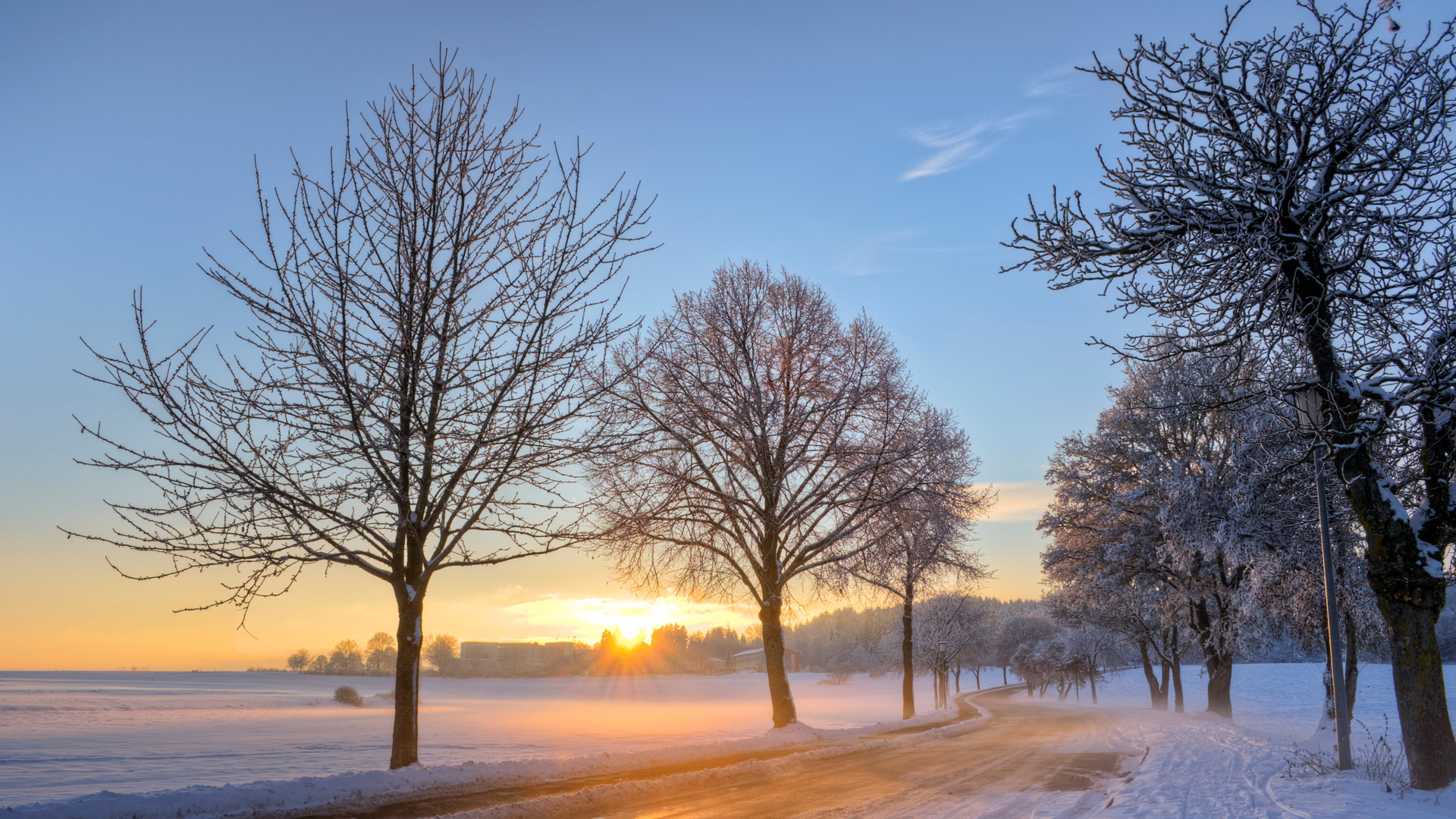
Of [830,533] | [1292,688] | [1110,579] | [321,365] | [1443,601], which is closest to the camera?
[321,365]

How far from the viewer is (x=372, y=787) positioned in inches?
305

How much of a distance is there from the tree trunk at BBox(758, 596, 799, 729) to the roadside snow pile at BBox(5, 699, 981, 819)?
3.99 m

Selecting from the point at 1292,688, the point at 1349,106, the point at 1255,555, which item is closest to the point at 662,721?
the point at 1255,555

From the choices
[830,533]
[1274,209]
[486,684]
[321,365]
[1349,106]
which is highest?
[1349,106]

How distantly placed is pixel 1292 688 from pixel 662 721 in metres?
56.3

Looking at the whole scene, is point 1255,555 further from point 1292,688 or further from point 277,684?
point 277,684

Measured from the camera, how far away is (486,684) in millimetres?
98250

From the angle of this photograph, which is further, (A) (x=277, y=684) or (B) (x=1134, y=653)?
(B) (x=1134, y=653)

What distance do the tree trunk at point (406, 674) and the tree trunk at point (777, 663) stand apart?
377 inches

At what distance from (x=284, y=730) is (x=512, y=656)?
11054cm

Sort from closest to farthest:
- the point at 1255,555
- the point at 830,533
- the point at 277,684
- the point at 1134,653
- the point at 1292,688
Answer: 1. the point at 830,533
2. the point at 1255,555
3. the point at 1292,688
4. the point at 277,684
5. the point at 1134,653

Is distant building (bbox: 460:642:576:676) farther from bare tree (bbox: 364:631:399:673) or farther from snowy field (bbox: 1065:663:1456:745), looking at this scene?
snowy field (bbox: 1065:663:1456:745)

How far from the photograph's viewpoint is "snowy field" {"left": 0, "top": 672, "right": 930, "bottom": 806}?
1658 cm

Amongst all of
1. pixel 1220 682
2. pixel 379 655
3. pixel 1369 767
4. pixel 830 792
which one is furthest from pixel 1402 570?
pixel 379 655
